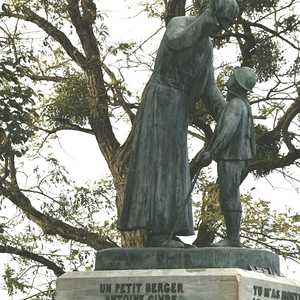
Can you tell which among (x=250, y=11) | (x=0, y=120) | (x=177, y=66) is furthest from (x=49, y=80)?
(x=177, y=66)

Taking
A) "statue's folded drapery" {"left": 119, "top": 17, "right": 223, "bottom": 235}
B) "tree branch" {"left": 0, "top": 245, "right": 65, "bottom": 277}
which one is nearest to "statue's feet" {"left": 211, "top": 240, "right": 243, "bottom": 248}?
"statue's folded drapery" {"left": 119, "top": 17, "right": 223, "bottom": 235}

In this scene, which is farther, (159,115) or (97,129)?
(97,129)

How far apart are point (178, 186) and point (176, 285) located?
104 centimetres

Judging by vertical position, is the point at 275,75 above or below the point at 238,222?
above

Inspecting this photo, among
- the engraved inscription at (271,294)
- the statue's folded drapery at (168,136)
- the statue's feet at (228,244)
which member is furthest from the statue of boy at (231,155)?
the engraved inscription at (271,294)

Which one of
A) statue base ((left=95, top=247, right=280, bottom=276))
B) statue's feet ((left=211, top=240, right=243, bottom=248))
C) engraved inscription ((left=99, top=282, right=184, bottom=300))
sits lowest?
engraved inscription ((left=99, top=282, right=184, bottom=300))

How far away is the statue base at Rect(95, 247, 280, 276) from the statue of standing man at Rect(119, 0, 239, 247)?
224mm

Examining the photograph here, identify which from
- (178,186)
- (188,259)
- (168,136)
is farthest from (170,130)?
(188,259)

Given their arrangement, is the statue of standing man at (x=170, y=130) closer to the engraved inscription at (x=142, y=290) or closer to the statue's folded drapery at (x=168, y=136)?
the statue's folded drapery at (x=168, y=136)

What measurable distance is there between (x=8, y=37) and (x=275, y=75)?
448 centimetres

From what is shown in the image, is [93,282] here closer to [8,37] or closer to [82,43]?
[8,37]

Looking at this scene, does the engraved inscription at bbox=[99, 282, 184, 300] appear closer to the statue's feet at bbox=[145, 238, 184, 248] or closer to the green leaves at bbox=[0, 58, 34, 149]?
the statue's feet at bbox=[145, 238, 184, 248]

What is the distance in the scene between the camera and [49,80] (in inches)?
781

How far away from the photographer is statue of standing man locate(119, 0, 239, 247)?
8.40 meters
